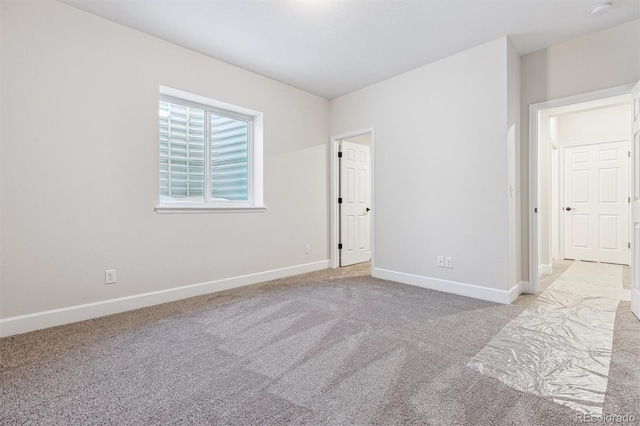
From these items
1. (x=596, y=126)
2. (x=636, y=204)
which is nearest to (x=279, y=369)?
(x=636, y=204)

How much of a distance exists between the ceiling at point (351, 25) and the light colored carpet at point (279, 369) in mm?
2637

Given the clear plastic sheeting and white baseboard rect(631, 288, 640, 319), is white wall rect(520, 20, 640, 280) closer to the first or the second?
the clear plastic sheeting

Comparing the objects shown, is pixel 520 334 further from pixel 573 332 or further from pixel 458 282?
pixel 458 282

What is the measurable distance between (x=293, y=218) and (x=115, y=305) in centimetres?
231

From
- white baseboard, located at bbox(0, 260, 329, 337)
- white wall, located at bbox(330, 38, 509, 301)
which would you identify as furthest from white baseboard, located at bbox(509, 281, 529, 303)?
white baseboard, located at bbox(0, 260, 329, 337)

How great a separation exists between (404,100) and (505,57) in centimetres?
115

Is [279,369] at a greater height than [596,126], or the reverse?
[596,126]

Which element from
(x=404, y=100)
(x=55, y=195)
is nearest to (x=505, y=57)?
(x=404, y=100)

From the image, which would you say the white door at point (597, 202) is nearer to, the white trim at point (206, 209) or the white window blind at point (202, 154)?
the white trim at point (206, 209)

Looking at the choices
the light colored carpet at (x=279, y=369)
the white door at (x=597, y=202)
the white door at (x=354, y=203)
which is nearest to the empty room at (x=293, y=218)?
the light colored carpet at (x=279, y=369)

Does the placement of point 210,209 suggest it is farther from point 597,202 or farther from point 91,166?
point 597,202

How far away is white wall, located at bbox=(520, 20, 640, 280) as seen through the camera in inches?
113

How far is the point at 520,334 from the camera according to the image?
2.33 m

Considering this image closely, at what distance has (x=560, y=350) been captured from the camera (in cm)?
207
